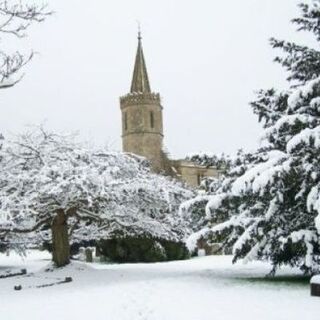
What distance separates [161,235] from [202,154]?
4096 mm

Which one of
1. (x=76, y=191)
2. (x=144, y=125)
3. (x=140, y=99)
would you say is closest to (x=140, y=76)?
(x=140, y=99)

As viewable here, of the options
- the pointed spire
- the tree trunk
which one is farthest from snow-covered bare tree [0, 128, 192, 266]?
the pointed spire

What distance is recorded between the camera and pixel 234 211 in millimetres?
13344

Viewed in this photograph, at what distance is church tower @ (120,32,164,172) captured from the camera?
54.8m

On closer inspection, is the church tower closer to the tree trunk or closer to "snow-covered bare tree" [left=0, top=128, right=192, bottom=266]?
"snow-covered bare tree" [left=0, top=128, right=192, bottom=266]

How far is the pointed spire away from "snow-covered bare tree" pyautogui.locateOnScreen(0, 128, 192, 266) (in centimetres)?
3981

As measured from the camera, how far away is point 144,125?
5512 cm

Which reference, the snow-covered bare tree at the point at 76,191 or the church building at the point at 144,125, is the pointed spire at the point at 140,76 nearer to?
the church building at the point at 144,125

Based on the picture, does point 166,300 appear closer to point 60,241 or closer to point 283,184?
point 283,184

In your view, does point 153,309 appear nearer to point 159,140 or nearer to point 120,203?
point 120,203

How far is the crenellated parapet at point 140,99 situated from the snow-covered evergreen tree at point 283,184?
139 ft

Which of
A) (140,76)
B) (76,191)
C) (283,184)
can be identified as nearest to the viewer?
(283,184)

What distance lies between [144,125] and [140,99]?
2778 millimetres

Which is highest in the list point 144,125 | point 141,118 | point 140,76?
point 140,76
